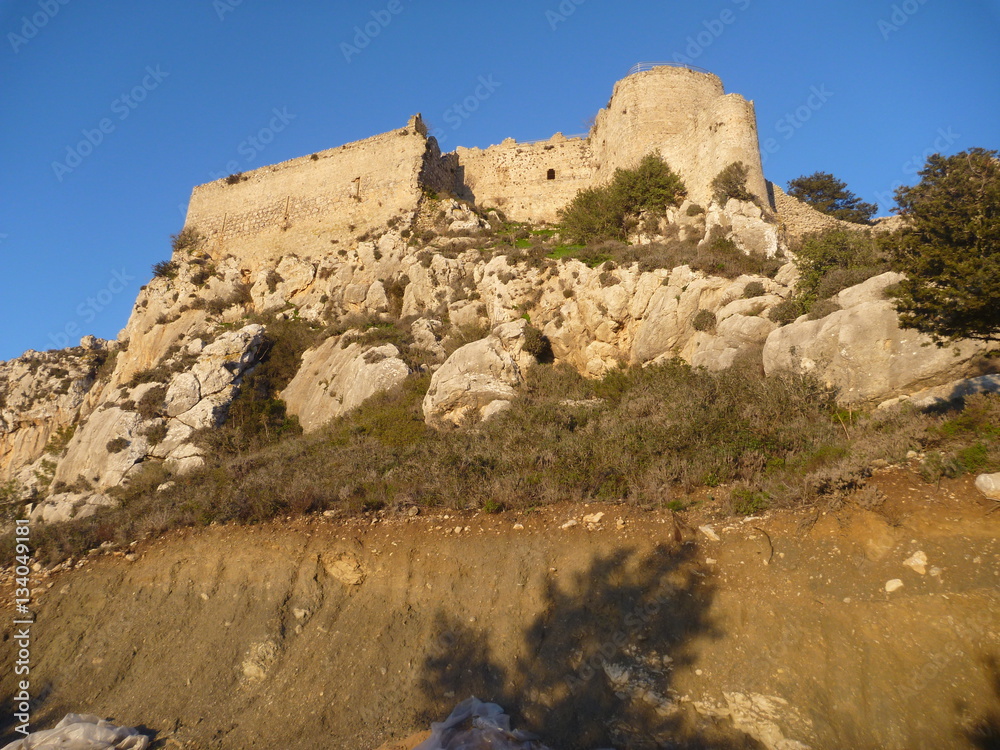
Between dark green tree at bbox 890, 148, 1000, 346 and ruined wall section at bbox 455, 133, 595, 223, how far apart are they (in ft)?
68.3

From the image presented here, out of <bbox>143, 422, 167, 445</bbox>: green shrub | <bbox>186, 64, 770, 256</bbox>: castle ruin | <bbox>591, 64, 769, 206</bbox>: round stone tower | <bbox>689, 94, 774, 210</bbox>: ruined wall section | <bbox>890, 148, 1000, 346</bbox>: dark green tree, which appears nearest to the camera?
<bbox>890, 148, 1000, 346</bbox>: dark green tree

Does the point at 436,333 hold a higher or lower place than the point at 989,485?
higher

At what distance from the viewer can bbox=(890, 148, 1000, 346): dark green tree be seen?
587cm

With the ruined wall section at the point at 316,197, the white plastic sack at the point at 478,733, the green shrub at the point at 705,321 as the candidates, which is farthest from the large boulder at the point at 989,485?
the ruined wall section at the point at 316,197

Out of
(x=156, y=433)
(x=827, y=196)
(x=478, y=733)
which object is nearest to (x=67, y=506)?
(x=156, y=433)

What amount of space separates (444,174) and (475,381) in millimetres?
17217

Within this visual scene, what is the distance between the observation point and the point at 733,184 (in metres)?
17.8

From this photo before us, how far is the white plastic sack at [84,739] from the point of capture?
591 centimetres

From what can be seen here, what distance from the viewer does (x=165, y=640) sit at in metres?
7.25

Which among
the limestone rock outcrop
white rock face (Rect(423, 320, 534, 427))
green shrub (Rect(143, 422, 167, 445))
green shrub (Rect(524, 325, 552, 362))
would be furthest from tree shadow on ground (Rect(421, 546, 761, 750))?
the limestone rock outcrop

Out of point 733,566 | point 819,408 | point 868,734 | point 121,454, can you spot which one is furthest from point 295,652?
point 121,454

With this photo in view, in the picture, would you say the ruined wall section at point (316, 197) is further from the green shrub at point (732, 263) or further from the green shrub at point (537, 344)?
the green shrub at point (732, 263)

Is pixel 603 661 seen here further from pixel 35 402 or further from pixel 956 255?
pixel 35 402

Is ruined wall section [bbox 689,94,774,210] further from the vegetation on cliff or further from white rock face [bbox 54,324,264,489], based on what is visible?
white rock face [bbox 54,324,264,489]
